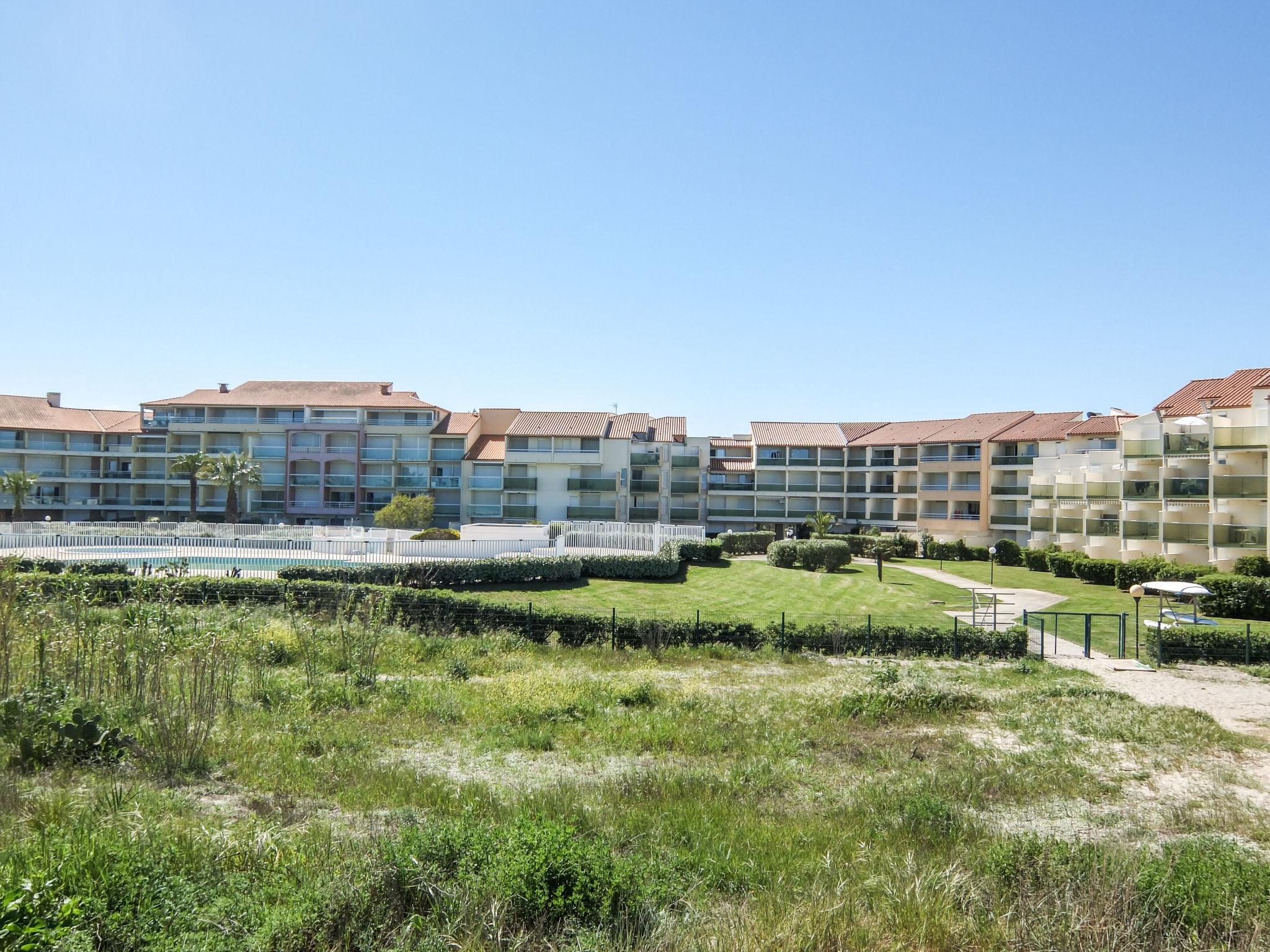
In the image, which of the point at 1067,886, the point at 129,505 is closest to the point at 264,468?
the point at 129,505

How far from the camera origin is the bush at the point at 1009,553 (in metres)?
58.9

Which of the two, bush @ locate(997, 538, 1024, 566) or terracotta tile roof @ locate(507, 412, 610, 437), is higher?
terracotta tile roof @ locate(507, 412, 610, 437)

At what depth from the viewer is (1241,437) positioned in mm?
45219

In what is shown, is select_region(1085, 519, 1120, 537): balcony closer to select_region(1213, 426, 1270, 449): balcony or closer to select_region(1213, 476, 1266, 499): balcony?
select_region(1213, 476, 1266, 499): balcony

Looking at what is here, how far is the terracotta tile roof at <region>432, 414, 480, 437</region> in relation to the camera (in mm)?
72875

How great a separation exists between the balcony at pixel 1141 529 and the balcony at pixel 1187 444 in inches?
161

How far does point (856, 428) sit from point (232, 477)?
5268 centimetres

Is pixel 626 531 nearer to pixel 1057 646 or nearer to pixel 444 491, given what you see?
pixel 1057 646

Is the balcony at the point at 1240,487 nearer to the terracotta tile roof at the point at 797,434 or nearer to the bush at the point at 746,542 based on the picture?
the bush at the point at 746,542

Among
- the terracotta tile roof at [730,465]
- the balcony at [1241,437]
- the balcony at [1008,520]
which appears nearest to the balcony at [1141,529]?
the balcony at [1241,437]

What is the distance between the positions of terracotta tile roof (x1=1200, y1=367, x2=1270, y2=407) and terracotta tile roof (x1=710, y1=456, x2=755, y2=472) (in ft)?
116

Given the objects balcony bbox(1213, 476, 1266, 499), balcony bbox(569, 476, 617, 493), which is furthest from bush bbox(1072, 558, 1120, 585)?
balcony bbox(569, 476, 617, 493)

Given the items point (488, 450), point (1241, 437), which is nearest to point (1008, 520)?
point (1241, 437)

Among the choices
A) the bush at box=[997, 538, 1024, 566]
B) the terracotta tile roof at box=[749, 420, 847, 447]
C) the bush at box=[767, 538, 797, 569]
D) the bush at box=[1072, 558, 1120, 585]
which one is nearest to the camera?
the bush at box=[1072, 558, 1120, 585]
